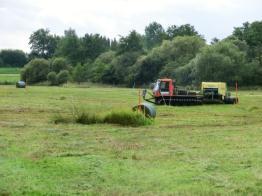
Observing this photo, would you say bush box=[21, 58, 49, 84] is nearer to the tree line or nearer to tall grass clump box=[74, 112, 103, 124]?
the tree line

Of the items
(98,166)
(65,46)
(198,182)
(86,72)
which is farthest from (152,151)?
(65,46)

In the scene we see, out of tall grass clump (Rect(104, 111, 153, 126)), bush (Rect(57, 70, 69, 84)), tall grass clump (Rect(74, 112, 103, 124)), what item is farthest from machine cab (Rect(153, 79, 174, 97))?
bush (Rect(57, 70, 69, 84))

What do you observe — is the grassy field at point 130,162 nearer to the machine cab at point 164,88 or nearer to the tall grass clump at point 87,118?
the tall grass clump at point 87,118

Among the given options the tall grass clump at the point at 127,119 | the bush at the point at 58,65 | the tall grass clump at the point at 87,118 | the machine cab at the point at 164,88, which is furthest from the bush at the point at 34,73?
the tall grass clump at the point at 127,119

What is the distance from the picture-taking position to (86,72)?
13362 centimetres

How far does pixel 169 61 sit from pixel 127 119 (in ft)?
273

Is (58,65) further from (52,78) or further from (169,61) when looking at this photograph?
(169,61)

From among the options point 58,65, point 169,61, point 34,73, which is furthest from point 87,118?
point 58,65

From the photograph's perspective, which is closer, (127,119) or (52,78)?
(127,119)

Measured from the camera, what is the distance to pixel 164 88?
45.1 meters

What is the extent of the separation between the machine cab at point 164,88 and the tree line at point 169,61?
4039 centimetres

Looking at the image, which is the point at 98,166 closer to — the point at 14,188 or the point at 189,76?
the point at 14,188

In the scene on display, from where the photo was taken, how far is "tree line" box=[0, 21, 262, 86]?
86.4 metres

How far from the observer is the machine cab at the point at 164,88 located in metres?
44.6
